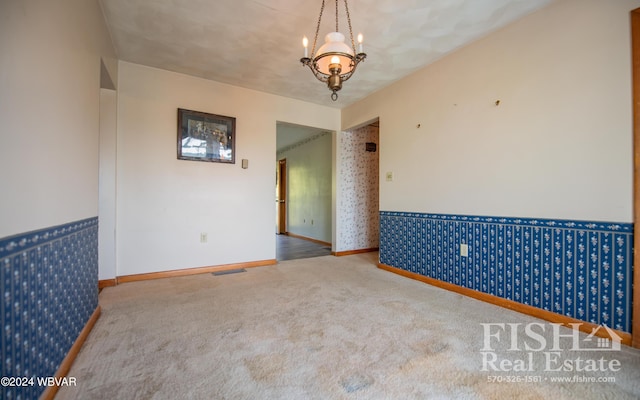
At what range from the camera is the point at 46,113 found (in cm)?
124

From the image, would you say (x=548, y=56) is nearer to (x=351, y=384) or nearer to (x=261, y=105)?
(x=351, y=384)

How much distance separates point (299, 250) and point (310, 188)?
5.83ft

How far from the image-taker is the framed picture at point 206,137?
3.37 m

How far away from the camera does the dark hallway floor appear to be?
458cm

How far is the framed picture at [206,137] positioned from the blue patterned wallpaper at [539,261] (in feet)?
8.64

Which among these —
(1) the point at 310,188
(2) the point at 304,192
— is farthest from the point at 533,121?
(2) the point at 304,192

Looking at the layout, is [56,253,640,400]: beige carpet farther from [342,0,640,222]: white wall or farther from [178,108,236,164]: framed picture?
[178,108,236,164]: framed picture

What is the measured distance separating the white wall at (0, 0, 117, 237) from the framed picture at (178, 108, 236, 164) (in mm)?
1403

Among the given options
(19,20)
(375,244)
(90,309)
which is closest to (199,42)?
(19,20)

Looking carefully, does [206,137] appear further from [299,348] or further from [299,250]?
[299,348]

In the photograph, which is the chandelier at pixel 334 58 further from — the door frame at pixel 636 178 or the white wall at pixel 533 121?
the door frame at pixel 636 178

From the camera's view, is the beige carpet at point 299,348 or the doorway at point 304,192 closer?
the beige carpet at point 299,348
